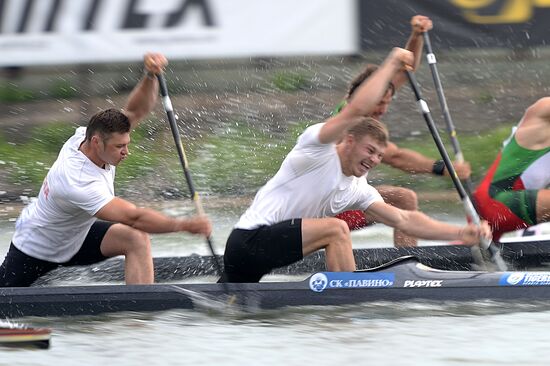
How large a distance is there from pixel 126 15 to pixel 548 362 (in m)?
5.99

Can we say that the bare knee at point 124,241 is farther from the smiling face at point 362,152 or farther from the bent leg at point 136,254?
the smiling face at point 362,152

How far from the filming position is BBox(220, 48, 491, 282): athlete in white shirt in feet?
19.9

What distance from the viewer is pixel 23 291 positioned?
243 inches

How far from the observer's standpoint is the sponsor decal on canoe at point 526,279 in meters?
6.21

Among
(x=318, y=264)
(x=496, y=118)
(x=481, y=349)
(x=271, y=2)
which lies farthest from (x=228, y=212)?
(x=481, y=349)

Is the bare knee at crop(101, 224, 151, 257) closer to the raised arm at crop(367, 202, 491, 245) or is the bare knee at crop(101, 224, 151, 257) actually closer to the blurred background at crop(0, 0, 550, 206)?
the raised arm at crop(367, 202, 491, 245)

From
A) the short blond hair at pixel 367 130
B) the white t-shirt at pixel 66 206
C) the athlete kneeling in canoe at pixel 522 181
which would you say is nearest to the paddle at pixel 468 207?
the athlete kneeling in canoe at pixel 522 181

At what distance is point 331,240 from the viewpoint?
20.2 feet

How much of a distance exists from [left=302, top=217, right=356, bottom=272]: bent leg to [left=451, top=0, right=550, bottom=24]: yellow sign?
4594 mm

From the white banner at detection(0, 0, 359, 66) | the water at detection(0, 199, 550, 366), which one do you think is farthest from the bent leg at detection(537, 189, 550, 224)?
the white banner at detection(0, 0, 359, 66)

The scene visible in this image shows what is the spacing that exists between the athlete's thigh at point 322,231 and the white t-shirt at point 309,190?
14 cm

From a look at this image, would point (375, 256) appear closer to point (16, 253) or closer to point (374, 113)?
point (374, 113)

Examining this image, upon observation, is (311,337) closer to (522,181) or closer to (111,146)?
(111,146)

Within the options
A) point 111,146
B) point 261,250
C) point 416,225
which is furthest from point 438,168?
point 111,146
